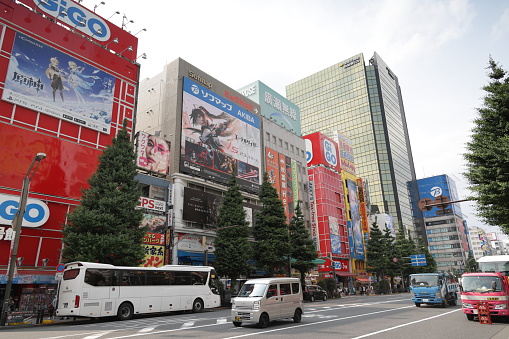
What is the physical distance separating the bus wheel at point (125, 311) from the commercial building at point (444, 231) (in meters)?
117

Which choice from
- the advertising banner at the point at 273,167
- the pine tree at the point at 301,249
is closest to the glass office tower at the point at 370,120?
the advertising banner at the point at 273,167

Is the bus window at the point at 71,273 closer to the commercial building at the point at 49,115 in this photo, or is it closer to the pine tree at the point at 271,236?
the commercial building at the point at 49,115

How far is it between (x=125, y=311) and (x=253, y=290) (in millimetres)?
8313

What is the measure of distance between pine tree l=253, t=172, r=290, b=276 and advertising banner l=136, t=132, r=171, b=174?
10.9m

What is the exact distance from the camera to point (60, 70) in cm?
2753

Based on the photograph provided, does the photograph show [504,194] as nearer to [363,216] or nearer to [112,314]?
[112,314]

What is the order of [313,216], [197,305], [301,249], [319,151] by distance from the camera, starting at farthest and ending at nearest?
[319,151], [313,216], [301,249], [197,305]

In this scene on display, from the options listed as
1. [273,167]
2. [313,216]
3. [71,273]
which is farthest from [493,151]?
[313,216]

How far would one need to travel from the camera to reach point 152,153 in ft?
106

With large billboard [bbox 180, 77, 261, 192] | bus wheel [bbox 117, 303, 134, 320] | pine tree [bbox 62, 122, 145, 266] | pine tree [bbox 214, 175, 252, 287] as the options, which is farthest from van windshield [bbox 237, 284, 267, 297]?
large billboard [bbox 180, 77, 261, 192]

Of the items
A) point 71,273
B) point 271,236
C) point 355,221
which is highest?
point 355,221

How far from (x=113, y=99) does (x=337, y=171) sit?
48591 mm

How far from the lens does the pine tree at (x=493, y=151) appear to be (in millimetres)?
14523

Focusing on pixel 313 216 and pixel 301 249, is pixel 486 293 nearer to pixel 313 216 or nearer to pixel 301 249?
pixel 301 249
